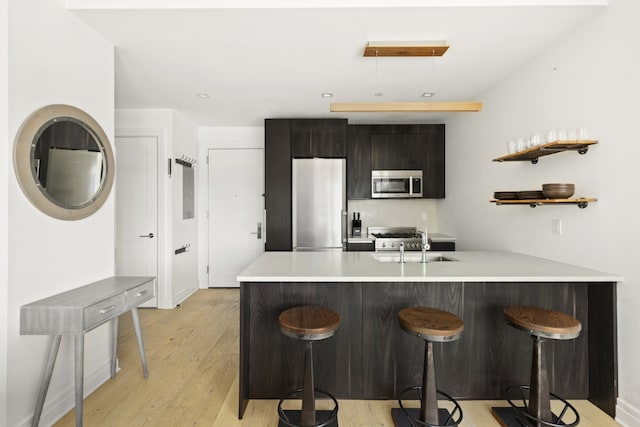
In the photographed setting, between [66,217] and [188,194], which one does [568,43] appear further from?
[188,194]

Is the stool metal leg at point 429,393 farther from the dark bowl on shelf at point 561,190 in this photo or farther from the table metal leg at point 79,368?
the table metal leg at point 79,368

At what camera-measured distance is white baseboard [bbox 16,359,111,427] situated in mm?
1905

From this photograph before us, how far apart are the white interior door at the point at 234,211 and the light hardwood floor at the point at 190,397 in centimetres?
173

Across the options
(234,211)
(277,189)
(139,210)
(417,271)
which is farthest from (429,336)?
(234,211)

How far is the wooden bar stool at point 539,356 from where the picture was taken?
5.66 ft

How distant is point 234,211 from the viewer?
5.07 meters

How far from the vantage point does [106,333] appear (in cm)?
248

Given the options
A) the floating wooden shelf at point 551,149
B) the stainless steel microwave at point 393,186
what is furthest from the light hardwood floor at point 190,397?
the stainless steel microwave at point 393,186

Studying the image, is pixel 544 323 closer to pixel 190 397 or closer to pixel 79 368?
pixel 190 397

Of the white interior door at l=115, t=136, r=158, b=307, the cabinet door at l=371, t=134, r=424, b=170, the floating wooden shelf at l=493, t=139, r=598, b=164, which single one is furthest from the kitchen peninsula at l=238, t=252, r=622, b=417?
the cabinet door at l=371, t=134, r=424, b=170

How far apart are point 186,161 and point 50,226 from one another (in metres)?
2.74

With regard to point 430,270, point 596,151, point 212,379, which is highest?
point 596,151

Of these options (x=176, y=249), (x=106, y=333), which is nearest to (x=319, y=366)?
(x=106, y=333)

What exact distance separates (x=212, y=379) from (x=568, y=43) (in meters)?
3.52
